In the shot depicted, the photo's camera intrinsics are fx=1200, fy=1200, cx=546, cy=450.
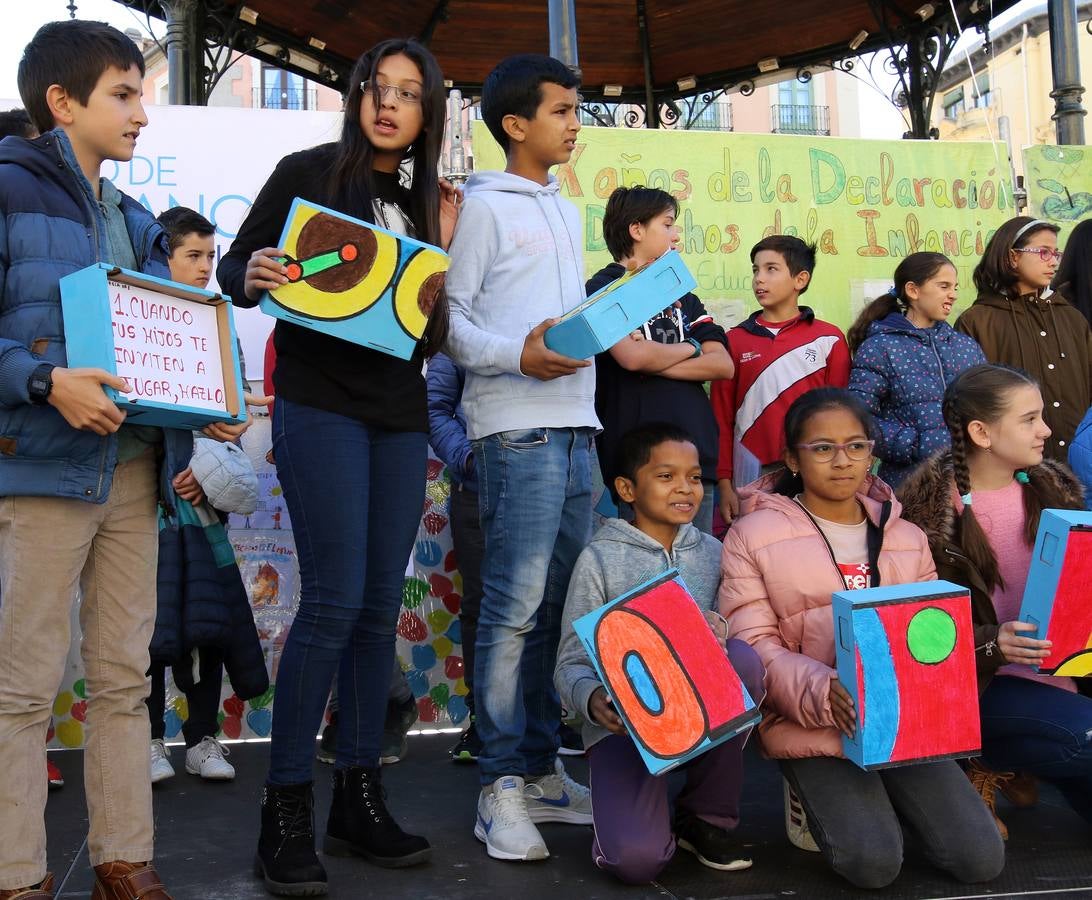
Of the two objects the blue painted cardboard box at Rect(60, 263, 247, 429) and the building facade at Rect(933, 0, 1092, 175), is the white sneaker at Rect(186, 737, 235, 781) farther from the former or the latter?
the building facade at Rect(933, 0, 1092, 175)

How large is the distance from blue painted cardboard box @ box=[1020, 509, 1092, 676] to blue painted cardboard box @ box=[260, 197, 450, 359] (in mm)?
1511

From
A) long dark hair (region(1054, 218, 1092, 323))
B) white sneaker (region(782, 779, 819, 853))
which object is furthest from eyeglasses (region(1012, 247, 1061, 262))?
white sneaker (region(782, 779, 819, 853))

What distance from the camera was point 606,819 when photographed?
106 inches

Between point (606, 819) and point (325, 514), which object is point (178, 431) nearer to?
point (325, 514)

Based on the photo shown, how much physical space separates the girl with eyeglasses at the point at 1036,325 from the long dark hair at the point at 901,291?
258 millimetres

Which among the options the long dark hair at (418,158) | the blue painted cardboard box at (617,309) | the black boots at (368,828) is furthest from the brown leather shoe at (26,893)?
the blue painted cardboard box at (617,309)

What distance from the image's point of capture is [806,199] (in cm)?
501

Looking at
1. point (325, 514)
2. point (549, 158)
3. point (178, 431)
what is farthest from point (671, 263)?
point (178, 431)

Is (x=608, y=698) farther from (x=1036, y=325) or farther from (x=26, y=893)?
(x=1036, y=325)

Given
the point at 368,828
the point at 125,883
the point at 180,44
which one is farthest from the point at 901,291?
Answer: the point at 180,44

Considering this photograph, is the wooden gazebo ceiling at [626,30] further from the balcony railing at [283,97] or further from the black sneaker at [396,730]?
the balcony railing at [283,97]

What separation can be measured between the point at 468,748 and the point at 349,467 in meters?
1.65

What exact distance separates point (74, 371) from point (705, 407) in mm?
2031

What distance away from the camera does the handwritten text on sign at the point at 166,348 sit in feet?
7.23
